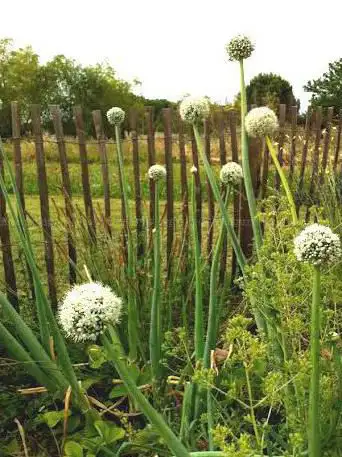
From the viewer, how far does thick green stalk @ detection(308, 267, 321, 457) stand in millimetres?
1409

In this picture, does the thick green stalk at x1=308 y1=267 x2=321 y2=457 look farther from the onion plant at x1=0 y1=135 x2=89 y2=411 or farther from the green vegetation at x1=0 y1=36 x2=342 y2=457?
the onion plant at x1=0 y1=135 x2=89 y2=411

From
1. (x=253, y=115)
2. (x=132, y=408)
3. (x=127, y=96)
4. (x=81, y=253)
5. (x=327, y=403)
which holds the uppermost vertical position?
(x=127, y=96)

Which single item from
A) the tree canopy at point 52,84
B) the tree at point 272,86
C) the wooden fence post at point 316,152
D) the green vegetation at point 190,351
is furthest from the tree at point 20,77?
the green vegetation at point 190,351

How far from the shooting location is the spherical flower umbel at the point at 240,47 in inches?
→ 110

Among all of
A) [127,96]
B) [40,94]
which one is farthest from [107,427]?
[127,96]

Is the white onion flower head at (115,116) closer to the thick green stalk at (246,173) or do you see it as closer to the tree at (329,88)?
the thick green stalk at (246,173)

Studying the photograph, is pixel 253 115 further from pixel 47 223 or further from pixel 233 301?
pixel 47 223

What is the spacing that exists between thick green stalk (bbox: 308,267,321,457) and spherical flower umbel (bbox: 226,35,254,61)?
161cm

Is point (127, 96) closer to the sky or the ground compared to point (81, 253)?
closer to the sky

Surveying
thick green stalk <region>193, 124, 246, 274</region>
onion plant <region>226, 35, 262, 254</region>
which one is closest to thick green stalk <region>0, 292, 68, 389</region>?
thick green stalk <region>193, 124, 246, 274</region>

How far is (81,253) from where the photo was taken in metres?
3.37

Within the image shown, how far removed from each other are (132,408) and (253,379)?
0.51m

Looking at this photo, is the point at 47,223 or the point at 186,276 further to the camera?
the point at 47,223

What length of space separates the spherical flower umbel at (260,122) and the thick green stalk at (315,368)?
1277 millimetres
